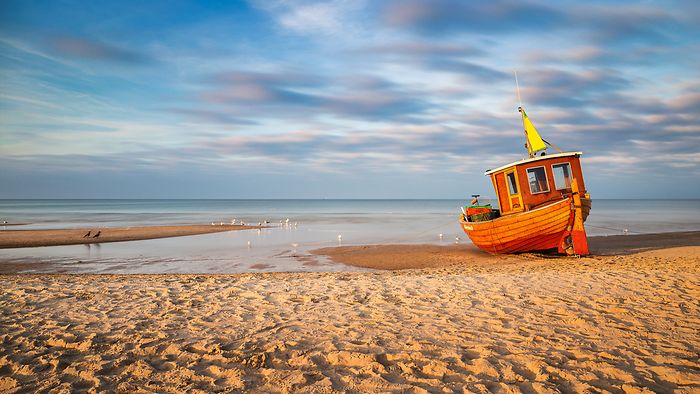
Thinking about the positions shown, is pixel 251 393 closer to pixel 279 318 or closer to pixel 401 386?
pixel 401 386

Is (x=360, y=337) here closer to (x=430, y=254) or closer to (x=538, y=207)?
(x=538, y=207)

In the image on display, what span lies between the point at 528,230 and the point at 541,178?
2009mm

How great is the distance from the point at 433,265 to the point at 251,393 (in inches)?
471

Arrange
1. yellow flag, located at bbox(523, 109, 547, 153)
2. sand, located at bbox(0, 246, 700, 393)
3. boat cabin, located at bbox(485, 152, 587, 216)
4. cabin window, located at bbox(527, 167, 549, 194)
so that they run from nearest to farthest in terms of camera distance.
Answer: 1. sand, located at bbox(0, 246, 700, 393)
2. boat cabin, located at bbox(485, 152, 587, 216)
3. cabin window, located at bbox(527, 167, 549, 194)
4. yellow flag, located at bbox(523, 109, 547, 153)

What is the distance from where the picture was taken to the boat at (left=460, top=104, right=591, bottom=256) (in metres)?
14.3

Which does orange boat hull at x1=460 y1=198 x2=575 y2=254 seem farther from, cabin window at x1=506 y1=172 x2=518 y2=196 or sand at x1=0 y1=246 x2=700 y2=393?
sand at x1=0 y1=246 x2=700 y2=393

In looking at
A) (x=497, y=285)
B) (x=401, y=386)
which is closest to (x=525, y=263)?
(x=497, y=285)

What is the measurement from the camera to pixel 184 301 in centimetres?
750

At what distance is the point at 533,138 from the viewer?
16500mm

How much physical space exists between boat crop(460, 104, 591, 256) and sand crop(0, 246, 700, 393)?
580cm

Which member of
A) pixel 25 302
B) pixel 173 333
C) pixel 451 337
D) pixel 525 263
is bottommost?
pixel 525 263

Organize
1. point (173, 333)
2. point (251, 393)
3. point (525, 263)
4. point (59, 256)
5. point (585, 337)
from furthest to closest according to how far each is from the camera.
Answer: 1. point (59, 256)
2. point (525, 263)
3. point (173, 333)
4. point (585, 337)
5. point (251, 393)

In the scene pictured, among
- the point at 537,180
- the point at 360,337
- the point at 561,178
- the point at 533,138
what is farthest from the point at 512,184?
the point at 360,337

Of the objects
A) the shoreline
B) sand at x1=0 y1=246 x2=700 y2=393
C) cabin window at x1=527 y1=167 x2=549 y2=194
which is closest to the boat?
Result: cabin window at x1=527 y1=167 x2=549 y2=194
